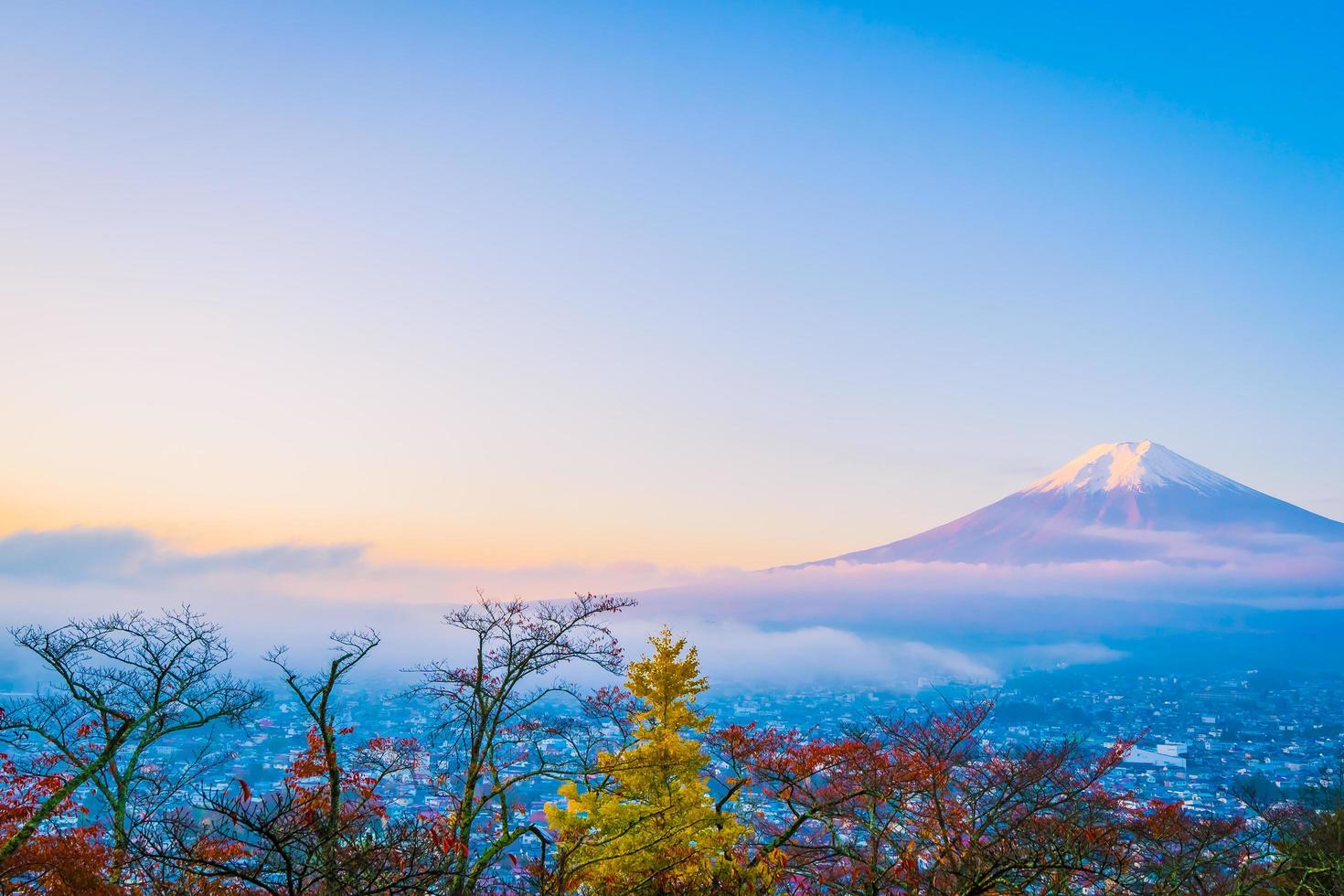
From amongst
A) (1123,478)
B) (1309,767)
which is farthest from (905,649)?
(1309,767)

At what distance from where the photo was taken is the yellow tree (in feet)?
37.8

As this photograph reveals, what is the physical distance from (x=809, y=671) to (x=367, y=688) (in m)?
64.5

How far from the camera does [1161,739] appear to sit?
60.2 metres

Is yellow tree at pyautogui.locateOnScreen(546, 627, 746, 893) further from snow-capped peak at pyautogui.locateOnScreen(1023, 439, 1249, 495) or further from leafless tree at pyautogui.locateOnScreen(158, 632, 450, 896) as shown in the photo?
snow-capped peak at pyautogui.locateOnScreen(1023, 439, 1249, 495)

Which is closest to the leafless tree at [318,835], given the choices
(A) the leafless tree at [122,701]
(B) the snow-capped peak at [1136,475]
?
(A) the leafless tree at [122,701]

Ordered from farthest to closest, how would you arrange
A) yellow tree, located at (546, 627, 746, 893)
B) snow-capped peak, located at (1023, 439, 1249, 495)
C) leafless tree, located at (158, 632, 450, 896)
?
snow-capped peak, located at (1023, 439, 1249, 495)
yellow tree, located at (546, 627, 746, 893)
leafless tree, located at (158, 632, 450, 896)

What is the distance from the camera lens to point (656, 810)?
39.8ft

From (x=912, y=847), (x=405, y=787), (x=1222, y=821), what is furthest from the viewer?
(x=405, y=787)

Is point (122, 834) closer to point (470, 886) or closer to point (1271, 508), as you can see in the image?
point (470, 886)

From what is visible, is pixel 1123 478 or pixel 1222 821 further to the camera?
pixel 1123 478

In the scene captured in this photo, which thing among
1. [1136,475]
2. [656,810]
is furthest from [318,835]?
[1136,475]

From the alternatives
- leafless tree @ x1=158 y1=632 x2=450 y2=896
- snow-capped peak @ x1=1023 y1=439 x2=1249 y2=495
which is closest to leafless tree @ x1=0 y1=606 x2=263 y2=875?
leafless tree @ x1=158 y1=632 x2=450 y2=896

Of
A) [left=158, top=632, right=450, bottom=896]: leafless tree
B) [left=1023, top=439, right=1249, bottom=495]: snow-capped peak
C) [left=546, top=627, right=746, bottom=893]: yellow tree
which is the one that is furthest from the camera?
[left=1023, top=439, right=1249, bottom=495]: snow-capped peak

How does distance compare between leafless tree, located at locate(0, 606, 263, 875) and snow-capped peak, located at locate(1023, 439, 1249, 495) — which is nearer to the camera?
leafless tree, located at locate(0, 606, 263, 875)
